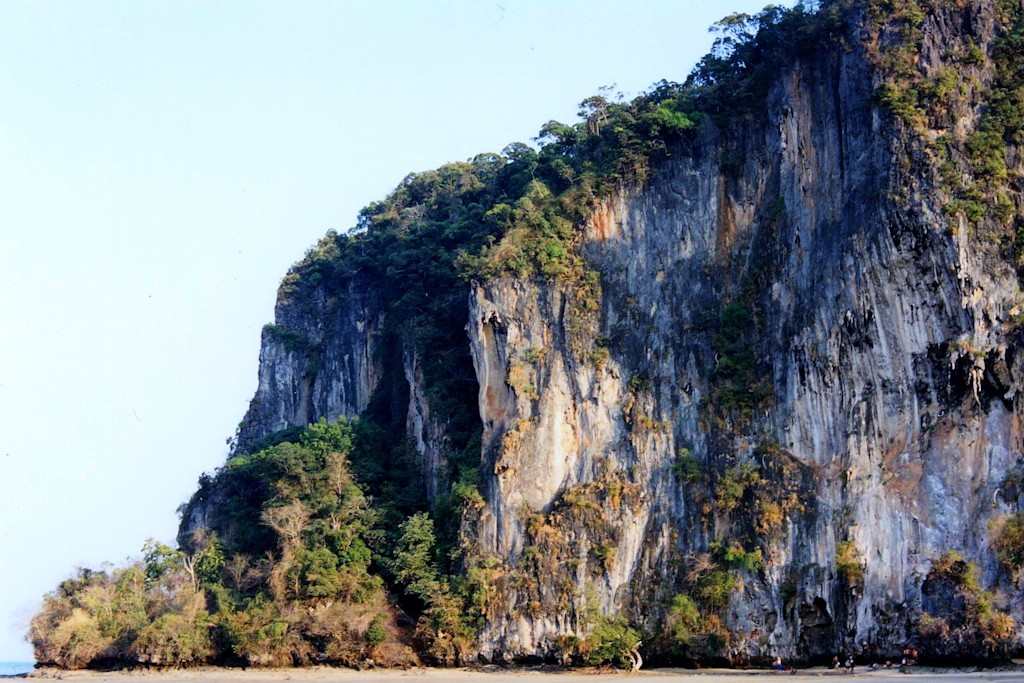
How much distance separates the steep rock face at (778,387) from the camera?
36.0 meters

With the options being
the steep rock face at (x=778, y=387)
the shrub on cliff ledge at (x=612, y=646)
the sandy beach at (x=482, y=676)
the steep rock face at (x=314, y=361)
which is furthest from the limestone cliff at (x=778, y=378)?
the steep rock face at (x=314, y=361)

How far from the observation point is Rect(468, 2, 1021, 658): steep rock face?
118ft

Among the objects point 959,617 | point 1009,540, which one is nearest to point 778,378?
point 1009,540

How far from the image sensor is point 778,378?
131 feet

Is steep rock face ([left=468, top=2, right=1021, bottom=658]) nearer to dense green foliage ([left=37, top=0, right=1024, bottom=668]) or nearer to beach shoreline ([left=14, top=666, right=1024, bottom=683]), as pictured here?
dense green foliage ([left=37, top=0, right=1024, bottom=668])

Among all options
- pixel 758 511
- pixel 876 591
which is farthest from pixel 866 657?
pixel 758 511

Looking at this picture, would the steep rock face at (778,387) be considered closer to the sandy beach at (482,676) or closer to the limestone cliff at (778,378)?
the limestone cliff at (778,378)

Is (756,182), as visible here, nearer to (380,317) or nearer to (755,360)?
(755,360)

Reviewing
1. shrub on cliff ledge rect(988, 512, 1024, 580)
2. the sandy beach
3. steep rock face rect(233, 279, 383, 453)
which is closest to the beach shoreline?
the sandy beach

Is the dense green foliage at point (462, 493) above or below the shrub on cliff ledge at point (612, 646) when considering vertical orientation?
above

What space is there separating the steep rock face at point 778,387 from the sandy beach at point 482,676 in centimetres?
180

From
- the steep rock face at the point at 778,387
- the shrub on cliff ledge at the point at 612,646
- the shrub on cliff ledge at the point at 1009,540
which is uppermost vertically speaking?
the steep rock face at the point at 778,387

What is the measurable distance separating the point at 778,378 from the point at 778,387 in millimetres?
319

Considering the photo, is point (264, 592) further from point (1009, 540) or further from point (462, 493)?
point (1009, 540)
